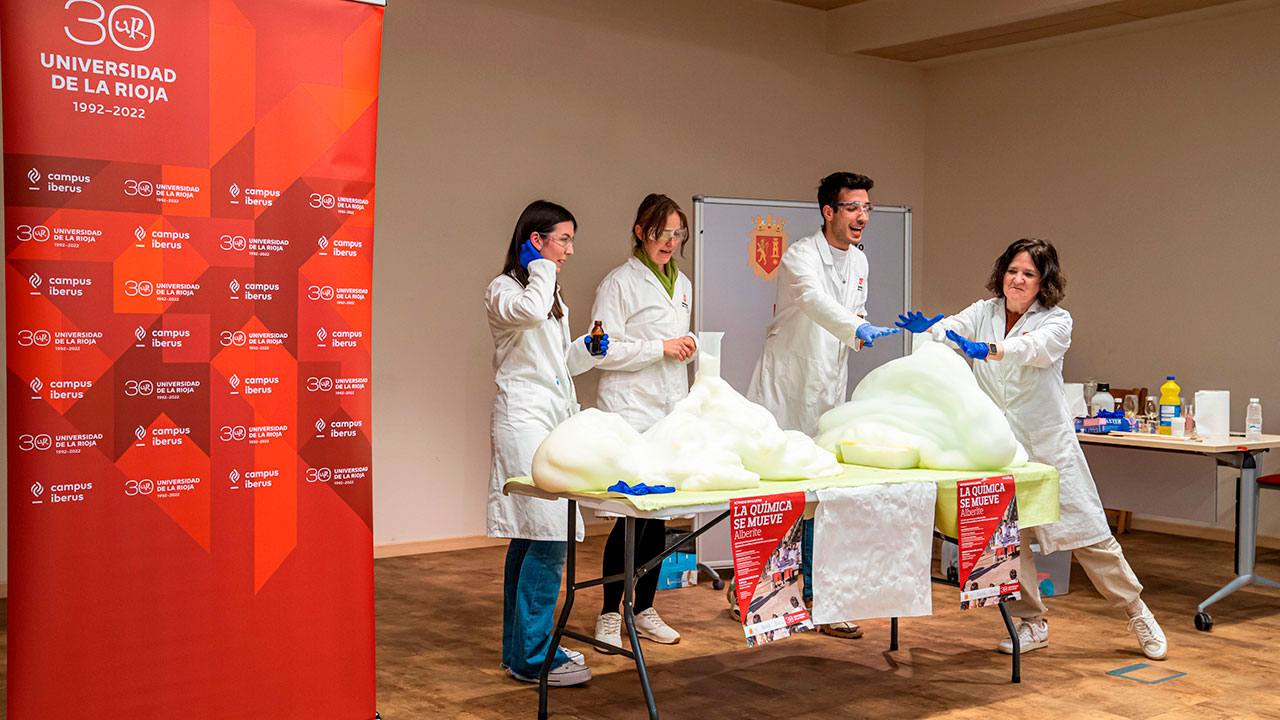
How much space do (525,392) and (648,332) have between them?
3.01 ft

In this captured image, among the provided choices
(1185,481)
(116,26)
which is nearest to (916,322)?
(116,26)

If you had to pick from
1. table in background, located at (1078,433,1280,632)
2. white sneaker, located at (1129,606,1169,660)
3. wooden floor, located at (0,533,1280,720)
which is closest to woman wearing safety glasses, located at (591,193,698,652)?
wooden floor, located at (0,533,1280,720)

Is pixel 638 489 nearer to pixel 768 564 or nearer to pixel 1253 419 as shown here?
pixel 768 564

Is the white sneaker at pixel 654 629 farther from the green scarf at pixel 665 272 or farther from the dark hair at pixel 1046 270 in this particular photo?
the dark hair at pixel 1046 270

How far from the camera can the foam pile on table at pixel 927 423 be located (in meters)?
3.21

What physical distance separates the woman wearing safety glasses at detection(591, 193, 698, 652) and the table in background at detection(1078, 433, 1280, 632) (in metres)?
2.05

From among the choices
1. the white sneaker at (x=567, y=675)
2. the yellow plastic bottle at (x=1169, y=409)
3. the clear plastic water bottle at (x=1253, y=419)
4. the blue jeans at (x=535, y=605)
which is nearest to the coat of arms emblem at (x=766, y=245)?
the yellow plastic bottle at (x=1169, y=409)

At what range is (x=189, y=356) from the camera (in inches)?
86.4

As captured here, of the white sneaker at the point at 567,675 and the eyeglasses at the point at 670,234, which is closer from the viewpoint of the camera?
the white sneaker at the point at 567,675

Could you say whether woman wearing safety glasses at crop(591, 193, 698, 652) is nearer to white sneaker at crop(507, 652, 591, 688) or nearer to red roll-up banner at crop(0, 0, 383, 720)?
white sneaker at crop(507, 652, 591, 688)

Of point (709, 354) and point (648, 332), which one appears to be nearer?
point (709, 354)

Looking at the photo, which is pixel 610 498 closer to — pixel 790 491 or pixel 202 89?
pixel 790 491

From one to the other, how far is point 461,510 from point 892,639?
107 inches

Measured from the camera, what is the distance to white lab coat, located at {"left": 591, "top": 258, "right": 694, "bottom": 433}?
415 centimetres
